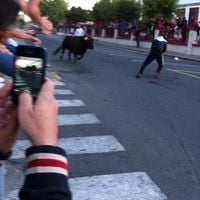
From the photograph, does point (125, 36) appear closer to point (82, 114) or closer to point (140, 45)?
point (140, 45)

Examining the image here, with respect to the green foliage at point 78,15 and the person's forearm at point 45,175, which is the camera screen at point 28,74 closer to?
the person's forearm at point 45,175

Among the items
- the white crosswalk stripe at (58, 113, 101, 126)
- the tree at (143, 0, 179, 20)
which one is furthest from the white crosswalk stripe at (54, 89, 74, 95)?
the tree at (143, 0, 179, 20)

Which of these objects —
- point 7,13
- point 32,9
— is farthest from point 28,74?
point 32,9

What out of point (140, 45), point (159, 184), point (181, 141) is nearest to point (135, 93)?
point (181, 141)

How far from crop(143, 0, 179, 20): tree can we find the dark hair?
38.9m

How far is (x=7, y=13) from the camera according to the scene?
1601 mm

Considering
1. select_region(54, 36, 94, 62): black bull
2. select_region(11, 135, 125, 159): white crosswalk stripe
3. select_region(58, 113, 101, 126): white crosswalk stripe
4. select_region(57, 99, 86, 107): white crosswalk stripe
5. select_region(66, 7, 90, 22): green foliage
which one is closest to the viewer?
select_region(11, 135, 125, 159): white crosswalk stripe

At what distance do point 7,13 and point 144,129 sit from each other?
5.80 metres

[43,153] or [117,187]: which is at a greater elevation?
[43,153]

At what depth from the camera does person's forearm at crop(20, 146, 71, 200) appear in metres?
1.40

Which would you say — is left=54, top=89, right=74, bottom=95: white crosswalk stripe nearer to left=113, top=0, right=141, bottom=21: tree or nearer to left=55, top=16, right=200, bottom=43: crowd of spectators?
left=55, top=16, right=200, bottom=43: crowd of spectators

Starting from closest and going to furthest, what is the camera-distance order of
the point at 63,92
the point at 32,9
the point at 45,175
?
the point at 45,175
the point at 32,9
the point at 63,92

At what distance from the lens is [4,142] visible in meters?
1.86

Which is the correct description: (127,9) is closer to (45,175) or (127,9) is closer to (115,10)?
(115,10)
